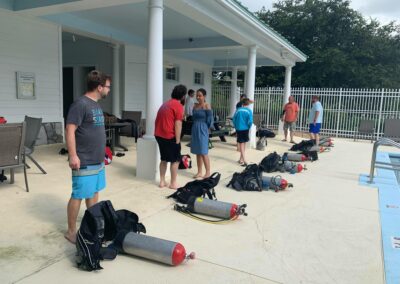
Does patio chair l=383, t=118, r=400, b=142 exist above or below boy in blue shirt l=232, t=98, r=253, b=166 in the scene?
below

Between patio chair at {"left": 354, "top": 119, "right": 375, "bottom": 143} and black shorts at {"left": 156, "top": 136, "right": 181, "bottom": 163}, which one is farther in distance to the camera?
patio chair at {"left": 354, "top": 119, "right": 375, "bottom": 143}

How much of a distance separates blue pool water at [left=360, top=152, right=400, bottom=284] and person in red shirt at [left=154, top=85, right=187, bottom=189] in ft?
9.37

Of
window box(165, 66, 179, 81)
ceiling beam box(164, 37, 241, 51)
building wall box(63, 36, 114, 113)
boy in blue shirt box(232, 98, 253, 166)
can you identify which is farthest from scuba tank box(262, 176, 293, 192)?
window box(165, 66, 179, 81)

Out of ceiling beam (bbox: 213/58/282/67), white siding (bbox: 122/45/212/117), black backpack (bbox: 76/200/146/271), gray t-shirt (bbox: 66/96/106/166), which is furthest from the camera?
ceiling beam (bbox: 213/58/282/67)

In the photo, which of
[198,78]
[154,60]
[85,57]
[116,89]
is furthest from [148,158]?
[198,78]

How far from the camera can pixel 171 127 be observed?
5.00 metres

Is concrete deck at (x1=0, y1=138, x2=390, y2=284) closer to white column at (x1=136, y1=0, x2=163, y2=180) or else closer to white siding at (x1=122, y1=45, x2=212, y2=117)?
white column at (x1=136, y1=0, x2=163, y2=180)

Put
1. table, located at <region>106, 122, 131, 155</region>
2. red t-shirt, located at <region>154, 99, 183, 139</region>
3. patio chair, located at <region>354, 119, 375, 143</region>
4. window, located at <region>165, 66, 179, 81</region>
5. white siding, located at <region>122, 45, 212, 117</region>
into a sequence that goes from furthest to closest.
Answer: patio chair, located at <region>354, 119, 375, 143</region>
window, located at <region>165, 66, 179, 81</region>
white siding, located at <region>122, 45, 212, 117</region>
table, located at <region>106, 122, 131, 155</region>
red t-shirt, located at <region>154, 99, 183, 139</region>

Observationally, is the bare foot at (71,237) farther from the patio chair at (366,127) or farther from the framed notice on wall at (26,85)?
the patio chair at (366,127)

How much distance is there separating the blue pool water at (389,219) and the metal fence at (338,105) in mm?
8221

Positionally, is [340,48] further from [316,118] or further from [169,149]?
[169,149]

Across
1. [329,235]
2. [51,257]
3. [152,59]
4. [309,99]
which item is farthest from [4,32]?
[309,99]

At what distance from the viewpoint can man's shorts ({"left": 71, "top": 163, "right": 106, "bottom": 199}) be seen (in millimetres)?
3160

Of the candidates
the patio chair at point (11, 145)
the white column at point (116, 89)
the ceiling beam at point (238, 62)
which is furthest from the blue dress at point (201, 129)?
the ceiling beam at point (238, 62)
